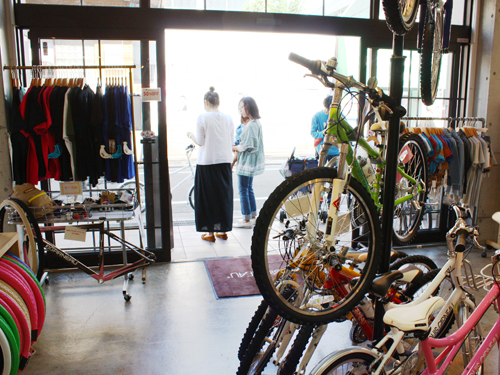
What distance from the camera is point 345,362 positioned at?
152cm

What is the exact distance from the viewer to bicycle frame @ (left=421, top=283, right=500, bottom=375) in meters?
1.36

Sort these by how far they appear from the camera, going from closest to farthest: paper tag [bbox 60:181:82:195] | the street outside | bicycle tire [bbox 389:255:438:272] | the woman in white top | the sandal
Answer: bicycle tire [bbox 389:255:438:272] < paper tag [bbox 60:181:82:195] < the woman in white top < the sandal < the street outside

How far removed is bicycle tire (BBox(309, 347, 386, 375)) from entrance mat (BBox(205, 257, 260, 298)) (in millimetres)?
1616

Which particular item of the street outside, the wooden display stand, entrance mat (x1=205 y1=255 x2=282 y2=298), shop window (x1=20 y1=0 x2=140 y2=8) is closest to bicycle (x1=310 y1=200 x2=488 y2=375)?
entrance mat (x1=205 y1=255 x2=282 y2=298)

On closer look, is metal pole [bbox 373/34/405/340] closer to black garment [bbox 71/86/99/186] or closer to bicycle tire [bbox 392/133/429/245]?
bicycle tire [bbox 392/133/429/245]

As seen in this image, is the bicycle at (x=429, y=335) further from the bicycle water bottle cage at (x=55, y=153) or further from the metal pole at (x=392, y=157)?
the bicycle water bottle cage at (x=55, y=153)

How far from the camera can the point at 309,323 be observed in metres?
1.56

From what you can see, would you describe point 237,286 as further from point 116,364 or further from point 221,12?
point 221,12

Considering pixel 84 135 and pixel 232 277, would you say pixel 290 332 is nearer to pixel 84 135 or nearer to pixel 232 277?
pixel 232 277

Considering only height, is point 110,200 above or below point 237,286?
above

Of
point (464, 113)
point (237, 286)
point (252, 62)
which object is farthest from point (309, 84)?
point (237, 286)

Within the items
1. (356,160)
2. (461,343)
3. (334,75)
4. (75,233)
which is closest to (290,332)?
(461,343)

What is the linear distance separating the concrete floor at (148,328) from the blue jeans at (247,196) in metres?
1.46

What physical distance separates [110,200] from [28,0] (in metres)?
1.84
